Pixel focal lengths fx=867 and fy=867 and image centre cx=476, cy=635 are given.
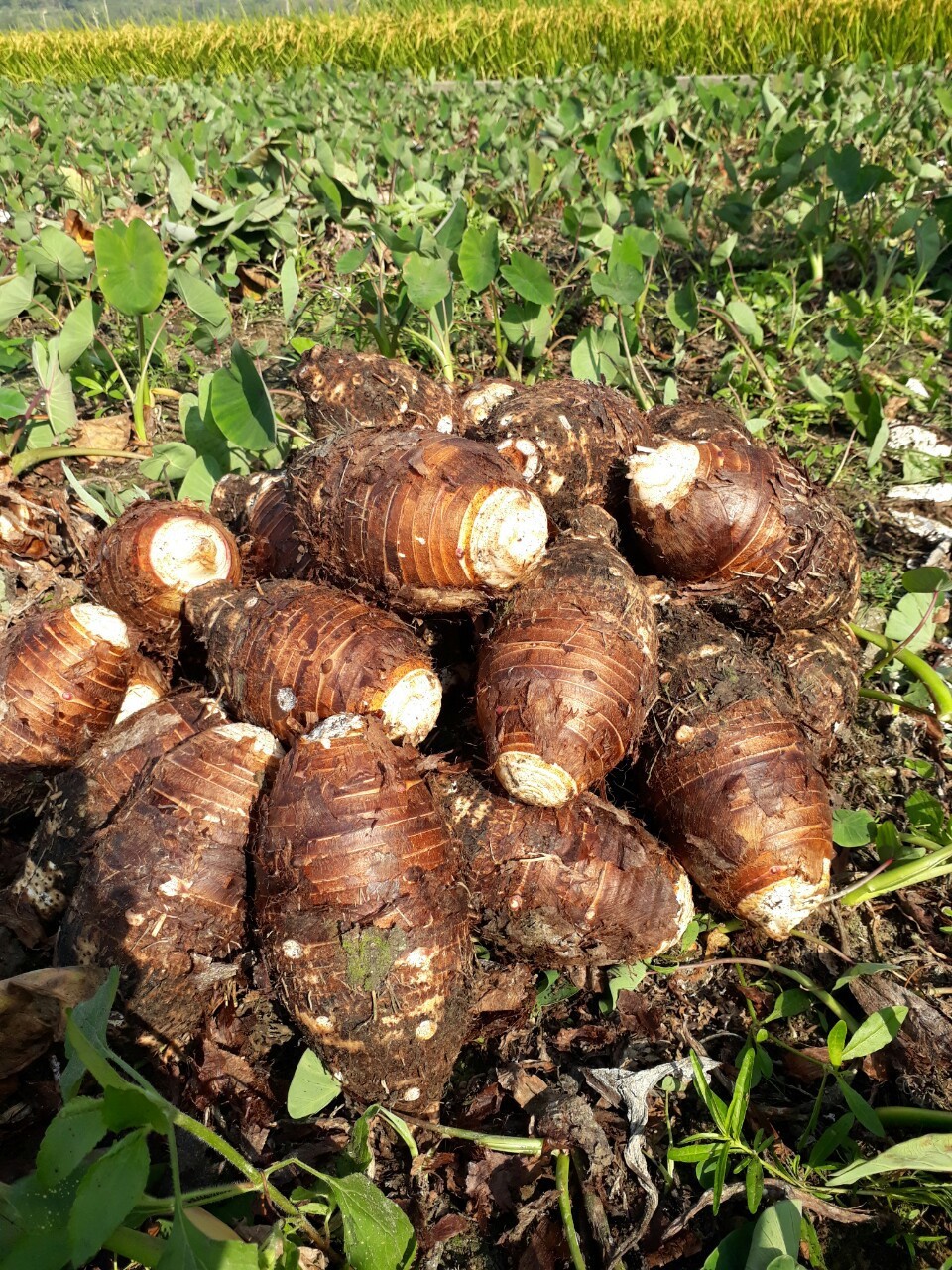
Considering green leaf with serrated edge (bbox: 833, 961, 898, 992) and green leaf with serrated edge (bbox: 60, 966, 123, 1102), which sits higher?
green leaf with serrated edge (bbox: 60, 966, 123, 1102)

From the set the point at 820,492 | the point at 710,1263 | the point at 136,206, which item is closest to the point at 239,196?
the point at 136,206

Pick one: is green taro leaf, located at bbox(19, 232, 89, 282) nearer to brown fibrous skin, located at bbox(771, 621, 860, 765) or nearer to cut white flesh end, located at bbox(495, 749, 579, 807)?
cut white flesh end, located at bbox(495, 749, 579, 807)

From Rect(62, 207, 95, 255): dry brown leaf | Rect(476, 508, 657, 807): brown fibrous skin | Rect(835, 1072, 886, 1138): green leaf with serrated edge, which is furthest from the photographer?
Rect(62, 207, 95, 255): dry brown leaf

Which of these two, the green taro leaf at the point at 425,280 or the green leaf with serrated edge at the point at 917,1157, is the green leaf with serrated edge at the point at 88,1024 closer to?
the green leaf with serrated edge at the point at 917,1157

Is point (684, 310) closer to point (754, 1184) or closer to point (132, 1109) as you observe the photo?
point (754, 1184)

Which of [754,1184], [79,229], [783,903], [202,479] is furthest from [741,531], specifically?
[79,229]

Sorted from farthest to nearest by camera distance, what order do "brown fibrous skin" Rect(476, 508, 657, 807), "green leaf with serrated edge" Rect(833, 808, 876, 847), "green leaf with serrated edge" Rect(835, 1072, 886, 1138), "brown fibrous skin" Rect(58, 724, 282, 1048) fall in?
"green leaf with serrated edge" Rect(833, 808, 876, 847) < "brown fibrous skin" Rect(476, 508, 657, 807) < "brown fibrous skin" Rect(58, 724, 282, 1048) < "green leaf with serrated edge" Rect(835, 1072, 886, 1138)

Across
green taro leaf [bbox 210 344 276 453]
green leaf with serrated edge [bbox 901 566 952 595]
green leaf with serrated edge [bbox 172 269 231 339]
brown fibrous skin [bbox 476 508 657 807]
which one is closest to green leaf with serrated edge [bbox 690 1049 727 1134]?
brown fibrous skin [bbox 476 508 657 807]

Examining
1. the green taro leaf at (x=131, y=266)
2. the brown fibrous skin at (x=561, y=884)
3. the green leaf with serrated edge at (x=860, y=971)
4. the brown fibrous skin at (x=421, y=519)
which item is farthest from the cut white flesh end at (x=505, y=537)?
the green taro leaf at (x=131, y=266)
